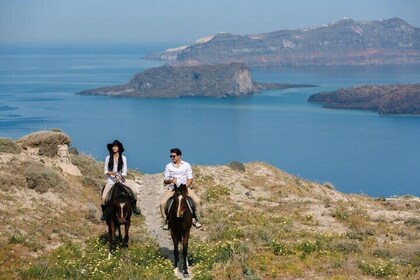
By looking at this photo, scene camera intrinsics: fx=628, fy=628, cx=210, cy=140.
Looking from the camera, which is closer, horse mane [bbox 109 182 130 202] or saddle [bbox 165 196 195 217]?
saddle [bbox 165 196 195 217]

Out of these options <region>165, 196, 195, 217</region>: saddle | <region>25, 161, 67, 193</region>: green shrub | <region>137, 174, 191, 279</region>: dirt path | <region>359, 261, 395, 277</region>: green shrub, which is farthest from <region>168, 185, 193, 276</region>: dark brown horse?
<region>25, 161, 67, 193</region>: green shrub

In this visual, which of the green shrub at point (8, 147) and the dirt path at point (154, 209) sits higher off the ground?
the green shrub at point (8, 147)

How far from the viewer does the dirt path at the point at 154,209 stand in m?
19.3

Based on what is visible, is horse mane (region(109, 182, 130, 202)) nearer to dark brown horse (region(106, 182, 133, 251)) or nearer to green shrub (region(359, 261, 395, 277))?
→ dark brown horse (region(106, 182, 133, 251))

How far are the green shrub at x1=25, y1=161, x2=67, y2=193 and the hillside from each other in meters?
0.05

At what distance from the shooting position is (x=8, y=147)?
1138 inches

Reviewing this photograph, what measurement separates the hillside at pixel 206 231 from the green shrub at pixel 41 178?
0.16 feet

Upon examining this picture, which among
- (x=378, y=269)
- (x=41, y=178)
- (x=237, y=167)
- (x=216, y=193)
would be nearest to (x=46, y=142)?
(x=41, y=178)

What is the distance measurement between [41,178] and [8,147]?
5176 millimetres

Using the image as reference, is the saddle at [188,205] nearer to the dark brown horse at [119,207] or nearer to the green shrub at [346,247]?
the dark brown horse at [119,207]

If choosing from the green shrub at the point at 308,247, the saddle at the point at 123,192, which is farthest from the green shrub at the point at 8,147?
the green shrub at the point at 308,247

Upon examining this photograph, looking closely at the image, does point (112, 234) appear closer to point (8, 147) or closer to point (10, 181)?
point (10, 181)

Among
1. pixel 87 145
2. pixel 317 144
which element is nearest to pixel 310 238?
pixel 87 145

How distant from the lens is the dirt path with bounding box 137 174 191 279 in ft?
63.2
